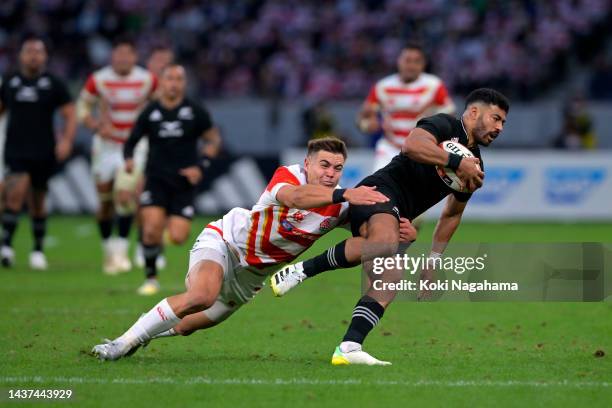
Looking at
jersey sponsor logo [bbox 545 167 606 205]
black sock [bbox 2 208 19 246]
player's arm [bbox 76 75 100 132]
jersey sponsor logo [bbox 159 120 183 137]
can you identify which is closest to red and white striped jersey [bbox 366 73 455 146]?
jersey sponsor logo [bbox 159 120 183 137]

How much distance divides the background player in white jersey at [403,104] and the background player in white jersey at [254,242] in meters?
6.44

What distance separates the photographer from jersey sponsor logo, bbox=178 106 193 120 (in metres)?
Answer: 13.1

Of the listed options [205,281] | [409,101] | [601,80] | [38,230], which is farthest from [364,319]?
[601,80]

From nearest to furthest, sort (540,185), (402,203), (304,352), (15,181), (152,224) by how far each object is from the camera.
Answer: (402,203) → (304,352) → (152,224) → (15,181) → (540,185)

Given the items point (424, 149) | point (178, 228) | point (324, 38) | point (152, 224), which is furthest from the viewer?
point (324, 38)

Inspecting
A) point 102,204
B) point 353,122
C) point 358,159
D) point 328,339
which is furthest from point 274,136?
point 328,339

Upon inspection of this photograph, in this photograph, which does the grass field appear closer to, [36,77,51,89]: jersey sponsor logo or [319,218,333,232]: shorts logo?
[319,218,333,232]: shorts logo

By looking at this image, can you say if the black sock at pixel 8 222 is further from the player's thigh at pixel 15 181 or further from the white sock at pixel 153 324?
the white sock at pixel 153 324

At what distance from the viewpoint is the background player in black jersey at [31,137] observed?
50.2 feet

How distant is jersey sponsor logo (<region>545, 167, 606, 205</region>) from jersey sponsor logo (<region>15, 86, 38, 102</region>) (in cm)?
1100

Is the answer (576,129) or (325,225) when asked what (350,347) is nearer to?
(325,225)

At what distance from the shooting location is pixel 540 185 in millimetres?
22734

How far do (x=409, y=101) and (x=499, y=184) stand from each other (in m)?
8.51

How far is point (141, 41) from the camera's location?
Answer: 28.9 metres
